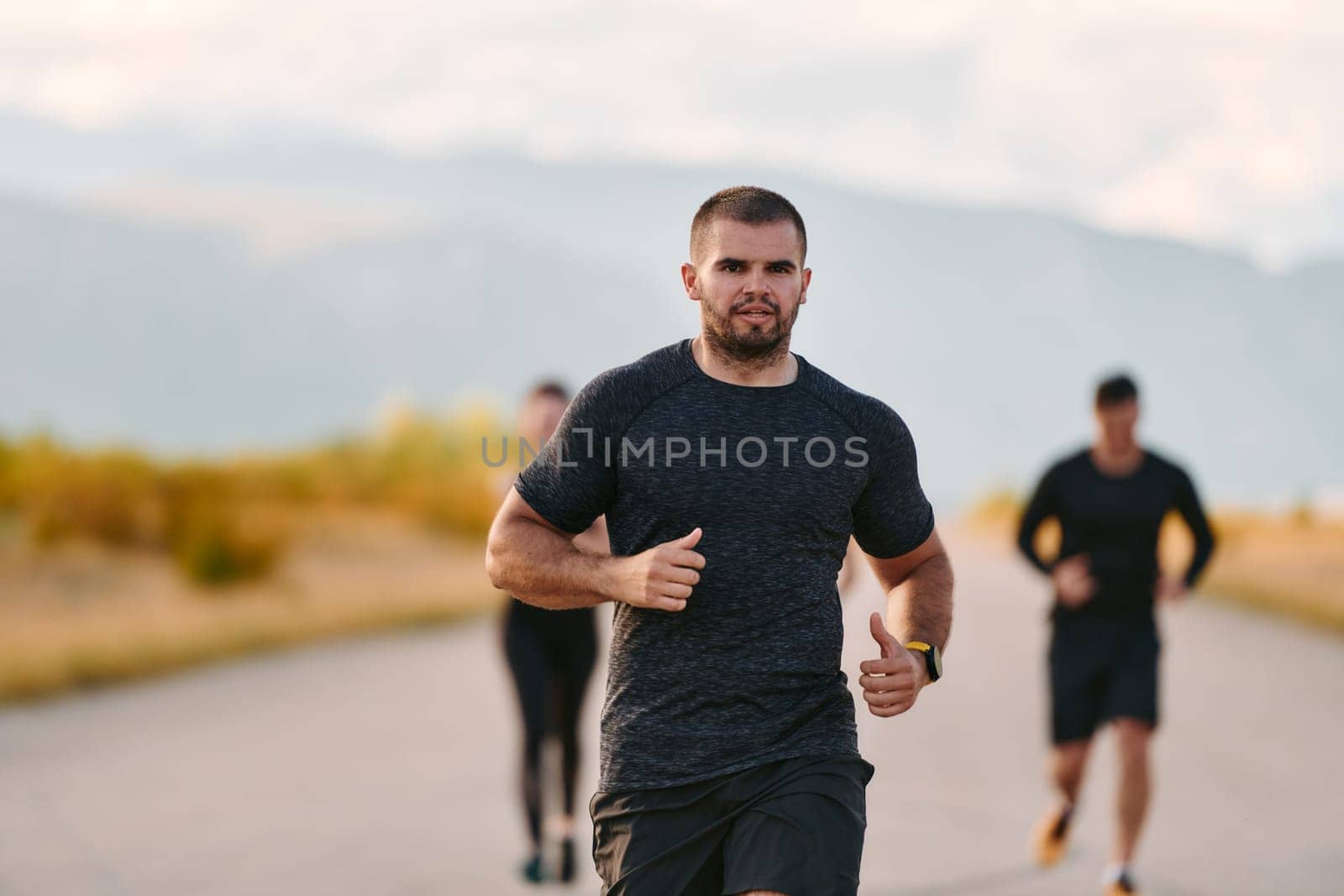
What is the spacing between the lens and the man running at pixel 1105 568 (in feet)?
23.0

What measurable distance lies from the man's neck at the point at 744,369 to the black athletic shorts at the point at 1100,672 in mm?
3869

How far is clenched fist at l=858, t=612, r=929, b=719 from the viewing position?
3377 millimetres

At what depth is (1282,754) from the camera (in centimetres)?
1077

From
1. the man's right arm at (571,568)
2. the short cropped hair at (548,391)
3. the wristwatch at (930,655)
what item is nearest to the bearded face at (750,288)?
the man's right arm at (571,568)

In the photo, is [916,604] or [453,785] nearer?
[916,604]

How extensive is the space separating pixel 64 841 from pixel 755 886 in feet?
19.0

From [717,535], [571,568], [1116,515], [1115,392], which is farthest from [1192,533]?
[571,568]

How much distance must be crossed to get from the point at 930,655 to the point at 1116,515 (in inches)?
144

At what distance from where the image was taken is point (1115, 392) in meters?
7.07

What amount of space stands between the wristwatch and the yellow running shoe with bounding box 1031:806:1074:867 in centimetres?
399

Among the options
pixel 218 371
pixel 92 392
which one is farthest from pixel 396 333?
pixel 92 392

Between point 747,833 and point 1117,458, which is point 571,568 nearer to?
point 747,833

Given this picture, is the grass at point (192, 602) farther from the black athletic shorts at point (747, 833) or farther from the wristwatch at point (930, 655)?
the wristwatch at point (930, 655)

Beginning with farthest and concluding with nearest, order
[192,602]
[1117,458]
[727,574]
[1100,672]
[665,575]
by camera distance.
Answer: [192,602] < [1117,458] < [1100,672] < [727,574] < [665,575]
